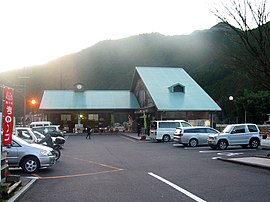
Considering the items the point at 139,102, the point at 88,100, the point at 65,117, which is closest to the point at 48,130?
the point at 65,117

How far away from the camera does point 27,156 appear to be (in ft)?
45.2

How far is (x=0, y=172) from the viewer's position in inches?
350

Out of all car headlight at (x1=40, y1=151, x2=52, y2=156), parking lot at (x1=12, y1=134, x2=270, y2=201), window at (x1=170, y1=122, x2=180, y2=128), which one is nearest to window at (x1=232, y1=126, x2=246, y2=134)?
parking lot at (x1=12, y1=134, x2=270, y2=201)

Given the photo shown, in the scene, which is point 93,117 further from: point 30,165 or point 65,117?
point 30,165

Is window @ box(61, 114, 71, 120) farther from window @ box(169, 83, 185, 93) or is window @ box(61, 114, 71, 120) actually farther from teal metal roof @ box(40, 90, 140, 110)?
window @ box(169, 83, 185, 93)

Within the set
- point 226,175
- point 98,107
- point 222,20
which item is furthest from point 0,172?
point 98,107

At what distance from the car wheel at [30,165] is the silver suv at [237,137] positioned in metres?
13.6

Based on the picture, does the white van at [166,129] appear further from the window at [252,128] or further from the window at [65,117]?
the window at [65,117]

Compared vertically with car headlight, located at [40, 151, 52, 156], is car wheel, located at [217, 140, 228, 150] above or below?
below

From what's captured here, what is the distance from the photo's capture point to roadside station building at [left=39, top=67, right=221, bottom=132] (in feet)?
158

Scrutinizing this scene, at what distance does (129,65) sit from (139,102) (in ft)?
213

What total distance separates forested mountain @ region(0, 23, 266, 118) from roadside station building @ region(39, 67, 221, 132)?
25314 millimetres

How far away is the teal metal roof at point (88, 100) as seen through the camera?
55.7 metres

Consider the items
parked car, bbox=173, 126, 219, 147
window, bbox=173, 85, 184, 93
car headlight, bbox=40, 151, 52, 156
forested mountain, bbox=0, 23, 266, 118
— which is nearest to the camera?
car headlight, bbox=40, 151, 52, 156
